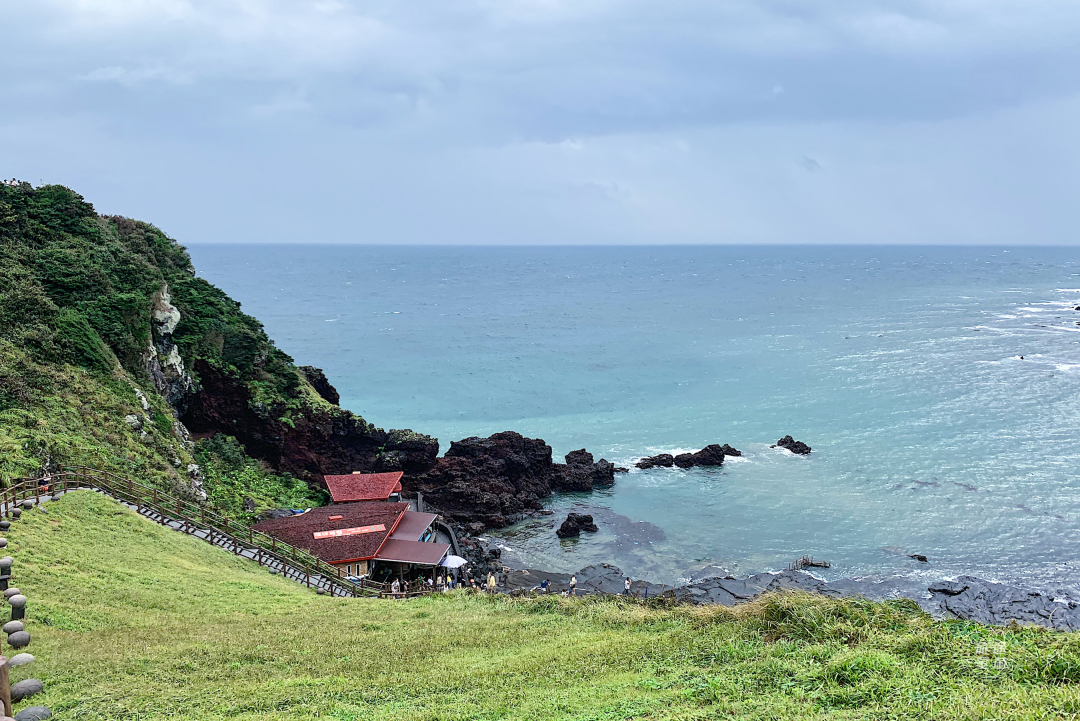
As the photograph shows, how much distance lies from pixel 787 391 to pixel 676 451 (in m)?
21.1

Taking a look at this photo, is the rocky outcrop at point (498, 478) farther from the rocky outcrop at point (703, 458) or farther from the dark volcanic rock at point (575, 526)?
the rocky outcrop at point (703, 458)

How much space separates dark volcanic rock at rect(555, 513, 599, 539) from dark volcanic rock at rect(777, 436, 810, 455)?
1919cm

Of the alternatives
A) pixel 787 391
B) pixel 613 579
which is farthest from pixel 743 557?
pixel 787 391

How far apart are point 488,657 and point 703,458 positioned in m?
36.5

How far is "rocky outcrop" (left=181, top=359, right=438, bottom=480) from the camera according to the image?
4478cm

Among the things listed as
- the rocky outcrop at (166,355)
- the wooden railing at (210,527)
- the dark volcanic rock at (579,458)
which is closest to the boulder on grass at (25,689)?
the wooden railing at (210,527)

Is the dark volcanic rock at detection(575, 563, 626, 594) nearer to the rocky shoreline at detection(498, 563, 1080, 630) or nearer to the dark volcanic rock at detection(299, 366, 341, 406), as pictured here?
the rocky shoreline at detection(498, 563, 1080, 630)

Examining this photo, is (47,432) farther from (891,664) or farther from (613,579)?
(891,664)

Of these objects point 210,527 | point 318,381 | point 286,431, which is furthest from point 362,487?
point 318,381

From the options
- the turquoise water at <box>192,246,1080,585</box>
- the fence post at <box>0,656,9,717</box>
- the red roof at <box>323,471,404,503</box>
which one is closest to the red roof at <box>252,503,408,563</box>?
the red roof at <box>323,471,404,503</box>

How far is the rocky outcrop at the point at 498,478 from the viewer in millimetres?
43344

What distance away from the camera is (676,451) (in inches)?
2140

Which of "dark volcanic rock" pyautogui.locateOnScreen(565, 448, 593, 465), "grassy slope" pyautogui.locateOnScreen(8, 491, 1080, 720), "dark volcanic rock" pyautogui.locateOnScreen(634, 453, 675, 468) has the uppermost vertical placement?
"grassy slope" pyautogui.locateOnScreen(8, 491, 1080, 720)

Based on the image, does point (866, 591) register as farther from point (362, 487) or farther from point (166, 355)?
point (166, 355)
